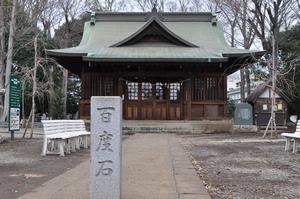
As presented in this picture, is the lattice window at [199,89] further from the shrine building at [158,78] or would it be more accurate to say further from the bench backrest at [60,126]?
the bench backrest at [60,126]

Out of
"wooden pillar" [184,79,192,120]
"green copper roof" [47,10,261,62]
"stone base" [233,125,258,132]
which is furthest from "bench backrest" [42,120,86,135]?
"stone base" [233,125,258,132]

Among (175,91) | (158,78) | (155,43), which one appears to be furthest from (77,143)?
(155,43)

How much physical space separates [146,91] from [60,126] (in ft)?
43.2

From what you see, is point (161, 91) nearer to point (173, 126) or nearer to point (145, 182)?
point (173, 126)

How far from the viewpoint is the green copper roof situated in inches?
979

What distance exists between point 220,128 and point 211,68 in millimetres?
3503

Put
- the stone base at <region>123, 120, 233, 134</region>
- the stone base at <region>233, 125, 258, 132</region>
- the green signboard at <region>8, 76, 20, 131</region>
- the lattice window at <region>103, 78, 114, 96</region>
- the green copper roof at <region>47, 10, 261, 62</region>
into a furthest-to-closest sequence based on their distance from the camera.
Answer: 1. the stone base at <region>233, 125, 258, 132</region>
2. the lattice window at <region>103, 78, 114, 96</region>
3. the green copper roof at <region>47, 10, 261, 62</region>
4. the stone base at <region>123, 120, 233, 134</region>
5. the green signboard at <region>8, 76, 20, 131</region>

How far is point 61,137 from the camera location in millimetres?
12281

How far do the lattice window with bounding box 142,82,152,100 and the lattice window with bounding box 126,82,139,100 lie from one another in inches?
13.7

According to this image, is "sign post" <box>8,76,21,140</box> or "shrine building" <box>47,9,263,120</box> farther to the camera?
"shrine building" <box>47,9,263,120</box>

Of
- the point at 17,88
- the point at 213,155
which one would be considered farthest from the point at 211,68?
the point at 213,155

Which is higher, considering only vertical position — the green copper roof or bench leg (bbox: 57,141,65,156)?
the green copper roof

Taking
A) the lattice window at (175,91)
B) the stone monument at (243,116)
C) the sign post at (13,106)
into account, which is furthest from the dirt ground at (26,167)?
the stone monument at (243,116)

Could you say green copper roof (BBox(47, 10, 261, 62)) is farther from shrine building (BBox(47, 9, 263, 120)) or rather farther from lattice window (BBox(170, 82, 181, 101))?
lattice window (BBox(170, 82, 181, 101))
